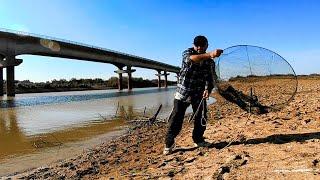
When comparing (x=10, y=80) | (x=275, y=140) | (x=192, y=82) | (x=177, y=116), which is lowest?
(x=275, y=140)

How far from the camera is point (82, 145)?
1134cm

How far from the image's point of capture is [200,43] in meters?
7.18

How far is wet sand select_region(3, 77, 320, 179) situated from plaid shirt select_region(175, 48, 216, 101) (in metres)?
1.05

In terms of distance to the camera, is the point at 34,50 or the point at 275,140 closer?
the point at 275,140

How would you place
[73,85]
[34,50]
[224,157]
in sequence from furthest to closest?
[73,85], [34,50], [224,157]

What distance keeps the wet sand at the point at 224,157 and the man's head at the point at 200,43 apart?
68.9 inches

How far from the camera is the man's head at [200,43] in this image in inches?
283

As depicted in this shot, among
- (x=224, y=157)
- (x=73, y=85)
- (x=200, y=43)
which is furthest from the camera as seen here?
(x=73, y=85)

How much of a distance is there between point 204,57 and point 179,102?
102cm

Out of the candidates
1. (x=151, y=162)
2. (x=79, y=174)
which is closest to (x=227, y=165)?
(x=151, y=162)

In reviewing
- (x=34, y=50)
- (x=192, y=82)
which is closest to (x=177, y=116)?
(x=192, y=82)

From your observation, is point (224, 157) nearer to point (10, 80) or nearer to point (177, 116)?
point (177, 116)

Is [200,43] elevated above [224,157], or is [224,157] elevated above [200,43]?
[200,43]

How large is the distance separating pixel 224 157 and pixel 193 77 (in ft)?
5.17
